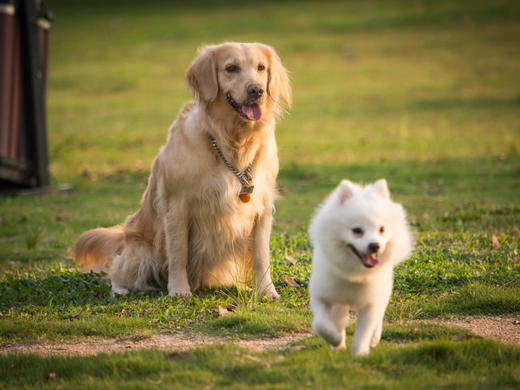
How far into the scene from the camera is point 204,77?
5.75m

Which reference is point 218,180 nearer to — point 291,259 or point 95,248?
point 291,259

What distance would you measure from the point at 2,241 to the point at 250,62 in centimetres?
511

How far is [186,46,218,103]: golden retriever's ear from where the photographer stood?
5.72 metres

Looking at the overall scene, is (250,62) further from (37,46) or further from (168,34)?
(168,34)

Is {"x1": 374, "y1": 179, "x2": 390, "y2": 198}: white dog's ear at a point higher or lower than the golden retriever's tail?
higher

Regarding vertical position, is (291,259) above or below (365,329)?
below

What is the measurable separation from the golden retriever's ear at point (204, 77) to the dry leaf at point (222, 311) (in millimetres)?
1884

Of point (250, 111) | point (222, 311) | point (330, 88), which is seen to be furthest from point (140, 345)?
point (330, 88)

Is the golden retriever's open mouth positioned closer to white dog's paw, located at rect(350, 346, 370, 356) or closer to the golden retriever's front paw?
the golden retriever's front paw

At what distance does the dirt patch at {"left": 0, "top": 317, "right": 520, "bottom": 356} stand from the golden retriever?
3.30 ft

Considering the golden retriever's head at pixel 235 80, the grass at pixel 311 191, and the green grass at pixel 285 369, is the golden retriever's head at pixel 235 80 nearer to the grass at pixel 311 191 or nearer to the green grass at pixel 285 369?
the grass at pixel 311 191

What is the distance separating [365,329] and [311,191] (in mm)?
8158

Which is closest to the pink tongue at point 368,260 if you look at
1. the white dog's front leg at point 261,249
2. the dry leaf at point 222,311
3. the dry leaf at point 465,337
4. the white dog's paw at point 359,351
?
the white dog's paw at point 359,351

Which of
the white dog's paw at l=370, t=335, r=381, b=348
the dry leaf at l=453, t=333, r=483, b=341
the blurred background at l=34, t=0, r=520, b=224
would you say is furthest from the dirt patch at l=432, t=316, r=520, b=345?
the blurred background at l=34, t=0, r=520, b=224
